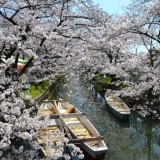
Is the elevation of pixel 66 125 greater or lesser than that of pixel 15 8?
lesser

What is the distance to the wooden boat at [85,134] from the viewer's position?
8391 mm

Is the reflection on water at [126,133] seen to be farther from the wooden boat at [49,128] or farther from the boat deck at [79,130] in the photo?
the wooden boat at [49,128]

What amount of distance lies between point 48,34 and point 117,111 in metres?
8.17

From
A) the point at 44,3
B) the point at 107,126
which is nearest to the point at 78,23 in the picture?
the point at 44,3

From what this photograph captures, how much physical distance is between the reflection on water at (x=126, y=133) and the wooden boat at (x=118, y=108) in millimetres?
342

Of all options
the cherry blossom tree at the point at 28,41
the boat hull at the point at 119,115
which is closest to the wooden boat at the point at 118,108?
the boat hull at the point at 119,115

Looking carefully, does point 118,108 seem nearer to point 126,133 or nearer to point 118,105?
point 118,105

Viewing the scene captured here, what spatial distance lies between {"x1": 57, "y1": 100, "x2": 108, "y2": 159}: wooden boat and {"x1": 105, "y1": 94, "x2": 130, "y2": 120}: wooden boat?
2584 mm

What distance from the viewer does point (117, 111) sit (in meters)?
13.7

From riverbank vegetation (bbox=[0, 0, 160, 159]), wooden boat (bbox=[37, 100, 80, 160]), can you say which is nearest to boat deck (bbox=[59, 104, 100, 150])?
wooden boat (bbox=[37, 100, 80, 160])

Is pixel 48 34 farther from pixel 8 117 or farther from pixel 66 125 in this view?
pixel 66 125

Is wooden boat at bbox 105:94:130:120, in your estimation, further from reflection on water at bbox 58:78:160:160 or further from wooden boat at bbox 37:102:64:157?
wooden boat at bbox 37:102:64:157

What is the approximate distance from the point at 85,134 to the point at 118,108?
4.99 meters

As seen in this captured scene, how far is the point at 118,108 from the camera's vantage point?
47.2ft
